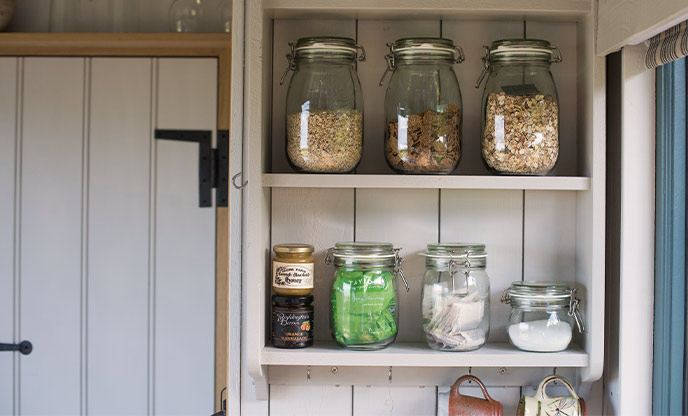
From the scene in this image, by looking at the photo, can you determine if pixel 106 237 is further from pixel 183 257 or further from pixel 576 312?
pixel 576 312

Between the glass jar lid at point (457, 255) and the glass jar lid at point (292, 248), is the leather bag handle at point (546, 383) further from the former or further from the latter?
the glass jar lid at point (292, 248)

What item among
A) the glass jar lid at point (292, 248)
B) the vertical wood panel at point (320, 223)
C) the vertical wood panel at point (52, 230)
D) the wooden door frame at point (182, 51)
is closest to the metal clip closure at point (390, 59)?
the vertical wood panel at point (320, 223)

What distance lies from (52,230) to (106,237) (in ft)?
0.57

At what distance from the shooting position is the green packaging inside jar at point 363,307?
3.49 feet

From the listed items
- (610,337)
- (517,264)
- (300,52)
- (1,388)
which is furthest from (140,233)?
(610,337)

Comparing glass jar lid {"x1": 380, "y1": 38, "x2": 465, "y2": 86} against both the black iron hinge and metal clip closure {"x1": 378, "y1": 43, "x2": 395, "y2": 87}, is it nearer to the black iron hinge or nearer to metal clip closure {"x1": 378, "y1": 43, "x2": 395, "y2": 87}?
metal clip closure {"x1": 378, "y1": 43, "x2": 395, "y2": 87}

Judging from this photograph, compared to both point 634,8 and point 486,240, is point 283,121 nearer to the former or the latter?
point 486,240

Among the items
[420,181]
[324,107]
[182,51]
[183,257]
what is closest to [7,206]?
[183,257]

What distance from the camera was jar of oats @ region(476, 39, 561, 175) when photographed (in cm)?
106

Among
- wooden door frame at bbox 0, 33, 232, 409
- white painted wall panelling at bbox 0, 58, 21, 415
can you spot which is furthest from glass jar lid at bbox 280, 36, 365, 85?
white painted wall panelling at bbox 0, 58, 21, 415

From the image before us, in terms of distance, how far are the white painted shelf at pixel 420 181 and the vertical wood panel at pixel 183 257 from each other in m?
1.01

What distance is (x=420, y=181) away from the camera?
1.06m

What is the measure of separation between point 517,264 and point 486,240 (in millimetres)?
71

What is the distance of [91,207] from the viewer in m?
Answer: 2.04
